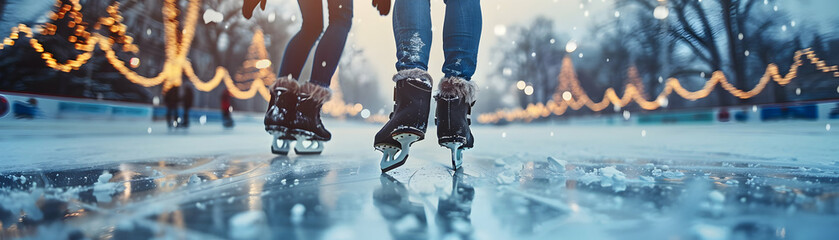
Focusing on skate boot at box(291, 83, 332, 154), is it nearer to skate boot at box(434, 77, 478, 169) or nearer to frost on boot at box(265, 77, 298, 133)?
frost on boot at box(265, 77, 298, 133)

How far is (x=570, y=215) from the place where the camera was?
56 cm

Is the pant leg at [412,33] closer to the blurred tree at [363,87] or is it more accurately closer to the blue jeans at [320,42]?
the blue jeans at [320,42]

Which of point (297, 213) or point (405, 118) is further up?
point (405, 118)

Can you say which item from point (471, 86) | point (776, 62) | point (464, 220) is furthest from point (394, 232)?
point (776, 62)

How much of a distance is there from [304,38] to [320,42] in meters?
0.08

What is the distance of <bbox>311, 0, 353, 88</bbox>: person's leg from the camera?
1.63m

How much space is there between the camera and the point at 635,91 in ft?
45.2

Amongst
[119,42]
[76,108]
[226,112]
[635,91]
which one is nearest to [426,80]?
[226,112]

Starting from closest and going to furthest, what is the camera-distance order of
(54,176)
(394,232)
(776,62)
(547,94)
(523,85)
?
1. (394,232)
2. (54,176)
3. (776,62)
4. (523,85)
5. (547,94)

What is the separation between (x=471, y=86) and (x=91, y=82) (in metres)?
10.4

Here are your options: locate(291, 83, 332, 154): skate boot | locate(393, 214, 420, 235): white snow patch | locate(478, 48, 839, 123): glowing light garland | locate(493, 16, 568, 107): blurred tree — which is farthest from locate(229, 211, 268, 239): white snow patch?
locate(493, 16, 568, 107): blurred tree

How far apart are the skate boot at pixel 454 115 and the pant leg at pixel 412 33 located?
0.11m

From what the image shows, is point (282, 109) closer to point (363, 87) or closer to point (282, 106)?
point (282, 106)

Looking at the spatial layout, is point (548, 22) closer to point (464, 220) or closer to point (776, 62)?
point (776, 62)
